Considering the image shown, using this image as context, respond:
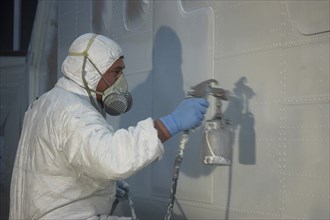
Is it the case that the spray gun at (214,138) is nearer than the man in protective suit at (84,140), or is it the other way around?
the man in protective suit at (84,140)

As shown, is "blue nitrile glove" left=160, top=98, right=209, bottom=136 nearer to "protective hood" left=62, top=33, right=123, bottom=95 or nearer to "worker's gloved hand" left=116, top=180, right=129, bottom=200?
"protective hood" left=62, top=33, right=123, bottom=95

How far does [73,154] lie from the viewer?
89.2 inches

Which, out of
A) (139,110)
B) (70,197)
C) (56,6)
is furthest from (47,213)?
(56,6)

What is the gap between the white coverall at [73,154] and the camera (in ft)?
7.01

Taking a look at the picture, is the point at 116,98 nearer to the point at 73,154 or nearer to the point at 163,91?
the point at 73,154

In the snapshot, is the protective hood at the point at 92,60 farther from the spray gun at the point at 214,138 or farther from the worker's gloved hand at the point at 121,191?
the worker's gloved hand at the point at 121,191

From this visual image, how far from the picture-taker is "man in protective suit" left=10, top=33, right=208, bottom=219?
2.15 m

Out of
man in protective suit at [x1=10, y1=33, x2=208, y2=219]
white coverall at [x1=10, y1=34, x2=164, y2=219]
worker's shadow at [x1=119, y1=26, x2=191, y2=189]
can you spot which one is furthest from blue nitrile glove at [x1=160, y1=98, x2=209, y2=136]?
worker's shadow at [x1=119, y1=26, x2=191, y2=189]

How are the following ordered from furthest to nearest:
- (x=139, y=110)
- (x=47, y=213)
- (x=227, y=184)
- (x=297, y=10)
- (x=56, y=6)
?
1. (x=56, y=6)
2. (x=139, y=110)
3. (x=227, y=184)
4. (x=297, y=10)
5. (x=47, y=213)

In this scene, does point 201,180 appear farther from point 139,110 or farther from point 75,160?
point 75,160

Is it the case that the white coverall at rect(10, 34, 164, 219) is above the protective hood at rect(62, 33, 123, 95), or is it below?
below

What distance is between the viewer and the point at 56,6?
251 inches

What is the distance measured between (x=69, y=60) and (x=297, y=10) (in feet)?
4.35

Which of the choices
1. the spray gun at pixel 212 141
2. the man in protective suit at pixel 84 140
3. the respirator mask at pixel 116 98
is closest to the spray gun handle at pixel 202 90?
the spray gun at pixel 212 141
